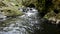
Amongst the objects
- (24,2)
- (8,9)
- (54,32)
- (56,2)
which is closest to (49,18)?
(56,2)

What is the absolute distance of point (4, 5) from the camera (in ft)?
69.1

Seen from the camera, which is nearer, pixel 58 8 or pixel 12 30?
pixel 12 30

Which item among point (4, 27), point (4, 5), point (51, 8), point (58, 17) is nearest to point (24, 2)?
point (4, 5)

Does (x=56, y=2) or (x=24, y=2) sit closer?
(x=56, y=2)

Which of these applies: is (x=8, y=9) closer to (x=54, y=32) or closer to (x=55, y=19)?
(x=55, y=19)

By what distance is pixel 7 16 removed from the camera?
60.7 ft

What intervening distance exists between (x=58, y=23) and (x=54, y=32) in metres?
2.90

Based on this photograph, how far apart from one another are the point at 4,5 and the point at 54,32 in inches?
406

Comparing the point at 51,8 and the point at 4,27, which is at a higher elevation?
the point at 51,8

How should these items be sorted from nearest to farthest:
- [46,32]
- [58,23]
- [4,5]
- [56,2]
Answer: [46,32]
[58,23]
[56,2]
[4,5]

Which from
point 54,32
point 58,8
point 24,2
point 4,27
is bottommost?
point 54,32

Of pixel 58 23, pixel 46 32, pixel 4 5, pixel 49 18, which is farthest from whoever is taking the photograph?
pixel 4 5

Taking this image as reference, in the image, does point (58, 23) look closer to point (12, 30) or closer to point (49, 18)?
point (49, 18)

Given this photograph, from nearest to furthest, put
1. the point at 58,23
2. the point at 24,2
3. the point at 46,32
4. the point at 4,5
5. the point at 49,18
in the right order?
the point at 46,32
the point at 58,23
the point at 49,18
the point at 4,5
the point at 24,2
